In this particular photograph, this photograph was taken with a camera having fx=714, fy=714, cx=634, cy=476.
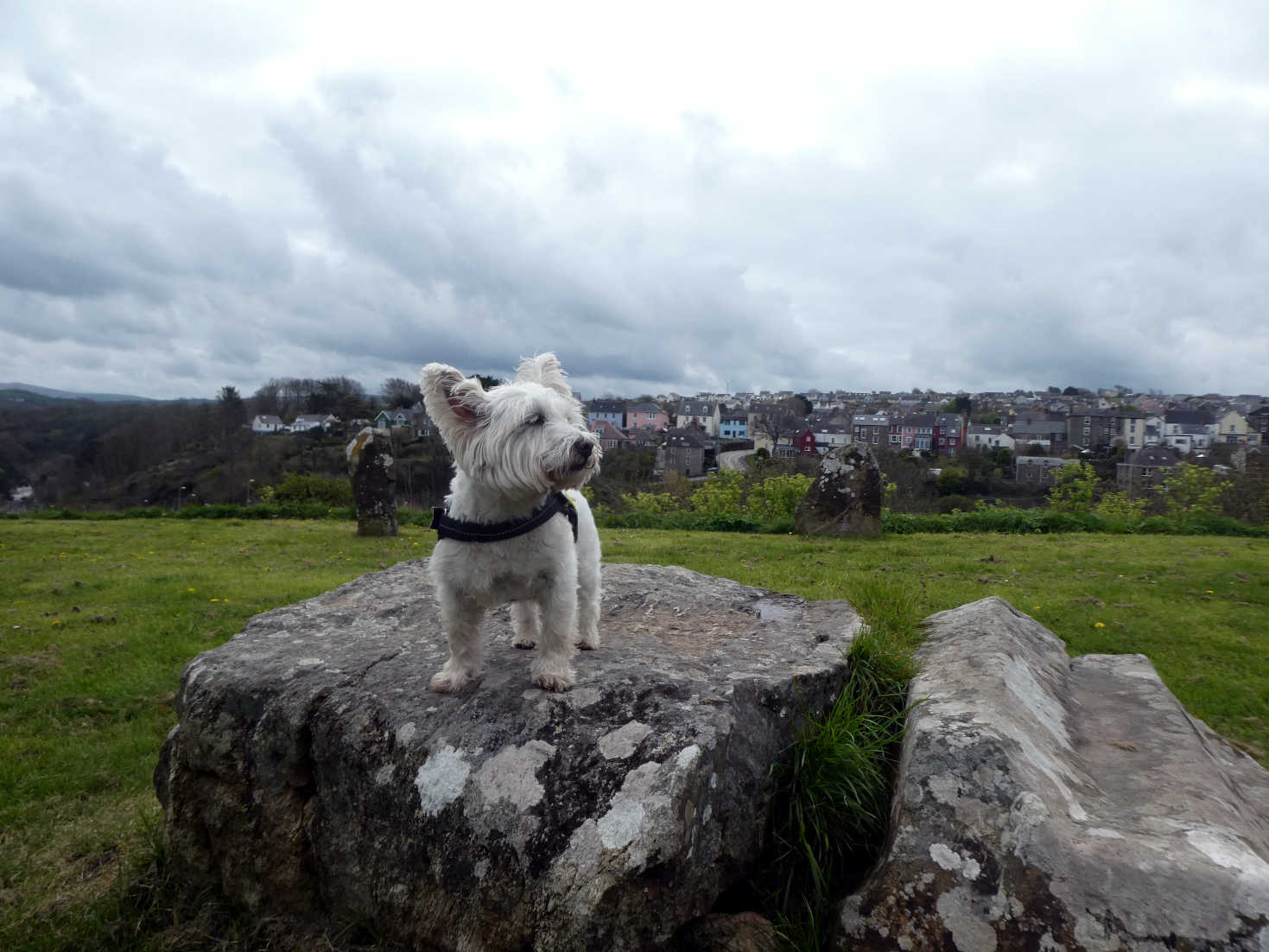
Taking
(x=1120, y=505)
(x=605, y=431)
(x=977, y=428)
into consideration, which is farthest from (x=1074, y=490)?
(x=977, y=428)

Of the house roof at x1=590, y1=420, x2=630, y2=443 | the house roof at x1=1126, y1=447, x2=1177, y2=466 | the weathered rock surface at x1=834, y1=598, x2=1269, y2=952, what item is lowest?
the weathered rock surface at x1=834, y1=598, x2=1269, y2=952

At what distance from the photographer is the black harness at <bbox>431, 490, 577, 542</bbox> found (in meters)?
4.32

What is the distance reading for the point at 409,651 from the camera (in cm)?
522

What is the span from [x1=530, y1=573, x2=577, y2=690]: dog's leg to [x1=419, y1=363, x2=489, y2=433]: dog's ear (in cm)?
114

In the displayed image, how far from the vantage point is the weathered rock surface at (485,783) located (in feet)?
11.1

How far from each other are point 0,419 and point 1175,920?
93.3 m

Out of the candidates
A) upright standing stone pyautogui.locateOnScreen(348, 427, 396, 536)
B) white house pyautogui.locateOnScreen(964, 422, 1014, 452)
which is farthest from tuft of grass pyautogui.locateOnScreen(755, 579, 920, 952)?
white house pyautogui.locateOnScreen(964, 422, 1014, 452)

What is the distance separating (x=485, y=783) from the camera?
3715 millimetres

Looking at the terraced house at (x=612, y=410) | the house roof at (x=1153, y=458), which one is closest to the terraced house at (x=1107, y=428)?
the house roof at (x=1153, y=458)

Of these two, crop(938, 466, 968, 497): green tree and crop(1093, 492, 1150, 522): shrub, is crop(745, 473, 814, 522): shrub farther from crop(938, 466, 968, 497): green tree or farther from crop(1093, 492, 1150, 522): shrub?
crop(938, 466, 968, 497): green tree

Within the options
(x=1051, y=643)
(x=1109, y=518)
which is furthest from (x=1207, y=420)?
(x=1051, y=643)

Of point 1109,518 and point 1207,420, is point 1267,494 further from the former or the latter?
point 1207,420

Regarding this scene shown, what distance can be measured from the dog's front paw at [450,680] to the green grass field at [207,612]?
7.16 feet

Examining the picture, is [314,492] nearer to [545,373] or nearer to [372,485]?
[372,485]
